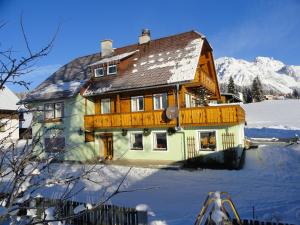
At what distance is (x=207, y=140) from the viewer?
1903 centimetres

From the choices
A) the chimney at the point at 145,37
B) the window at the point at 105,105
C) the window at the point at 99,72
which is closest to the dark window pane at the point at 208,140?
the window at the point at 105,105

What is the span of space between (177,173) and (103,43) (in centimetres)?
1561

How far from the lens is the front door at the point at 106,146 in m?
22.8

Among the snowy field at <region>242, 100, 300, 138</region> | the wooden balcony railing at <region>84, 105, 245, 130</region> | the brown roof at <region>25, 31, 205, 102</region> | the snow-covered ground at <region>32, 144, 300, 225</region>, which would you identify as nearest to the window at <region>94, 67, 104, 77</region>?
the brown roof at <region>25, 31, 205, 102</region>

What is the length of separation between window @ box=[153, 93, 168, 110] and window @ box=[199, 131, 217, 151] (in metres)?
3.61

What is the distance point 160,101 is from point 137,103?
2.01 meters

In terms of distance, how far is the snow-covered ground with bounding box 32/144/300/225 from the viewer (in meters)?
10.2

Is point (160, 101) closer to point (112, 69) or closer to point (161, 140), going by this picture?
point (161, 140)

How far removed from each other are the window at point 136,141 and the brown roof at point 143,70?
12.0ft

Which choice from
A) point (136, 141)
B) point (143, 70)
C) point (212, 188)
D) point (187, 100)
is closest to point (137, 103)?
point (143, 70)

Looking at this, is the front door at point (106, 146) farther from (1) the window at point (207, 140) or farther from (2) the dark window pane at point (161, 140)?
(1) the window at point (207, 140)

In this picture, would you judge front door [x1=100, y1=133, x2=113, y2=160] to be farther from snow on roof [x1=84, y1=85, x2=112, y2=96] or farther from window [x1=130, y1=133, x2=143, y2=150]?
snow on roof [x1=84, y1=85, x2=112, y2=96]

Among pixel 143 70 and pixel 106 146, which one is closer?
pixel 143 70

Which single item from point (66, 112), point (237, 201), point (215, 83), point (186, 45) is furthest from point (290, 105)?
point (237, 201)
